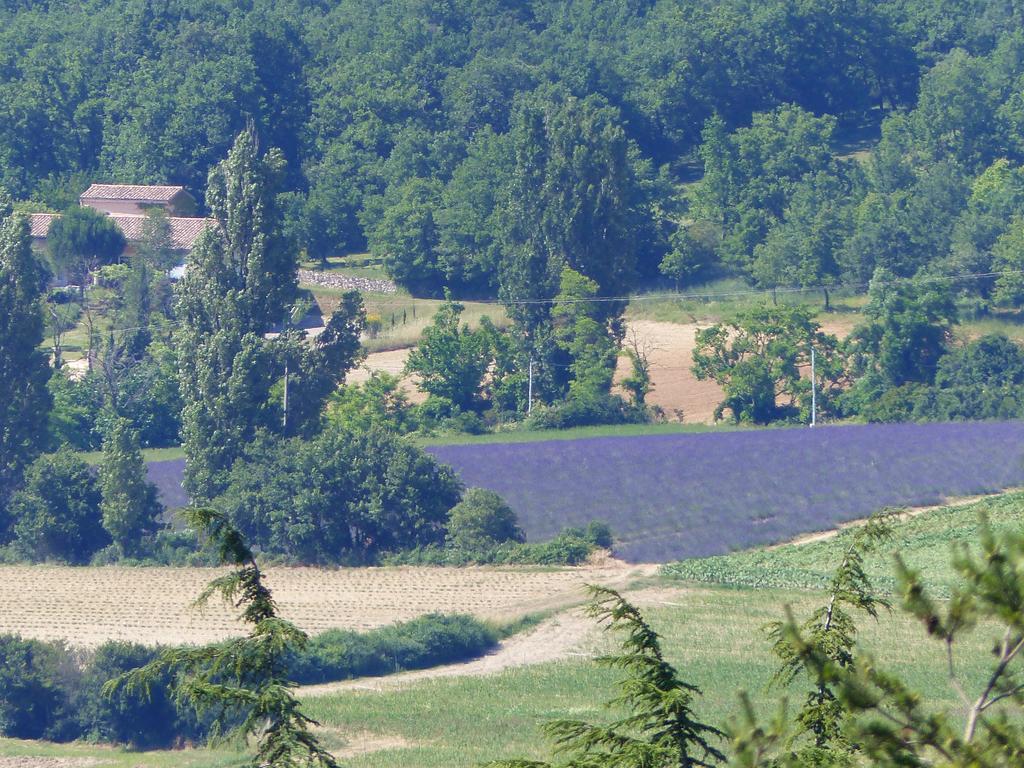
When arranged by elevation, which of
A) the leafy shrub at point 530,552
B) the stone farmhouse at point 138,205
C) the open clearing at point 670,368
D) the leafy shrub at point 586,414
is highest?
the stone farmhouse at point 138,205

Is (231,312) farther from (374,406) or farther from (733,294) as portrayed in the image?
(733,294)

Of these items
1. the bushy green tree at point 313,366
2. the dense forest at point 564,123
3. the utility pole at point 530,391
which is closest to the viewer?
the bushy green tree at point 313,366

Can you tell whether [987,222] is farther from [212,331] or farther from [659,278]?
[212,331]

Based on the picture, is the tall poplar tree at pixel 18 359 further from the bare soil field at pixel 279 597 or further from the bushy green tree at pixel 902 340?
the bushy green tree at pixel 902 340

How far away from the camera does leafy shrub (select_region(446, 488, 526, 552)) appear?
46.1 m

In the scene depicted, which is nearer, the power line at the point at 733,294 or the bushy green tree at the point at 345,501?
the bushy green tree at the point at 345,501

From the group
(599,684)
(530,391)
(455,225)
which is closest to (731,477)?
(530,391)

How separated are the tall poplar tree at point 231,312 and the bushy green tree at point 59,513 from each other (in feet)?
9.23

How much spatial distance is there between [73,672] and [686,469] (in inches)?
869

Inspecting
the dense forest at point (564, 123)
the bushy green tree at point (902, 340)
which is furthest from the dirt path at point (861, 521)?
the dense forest at point (564, 123)

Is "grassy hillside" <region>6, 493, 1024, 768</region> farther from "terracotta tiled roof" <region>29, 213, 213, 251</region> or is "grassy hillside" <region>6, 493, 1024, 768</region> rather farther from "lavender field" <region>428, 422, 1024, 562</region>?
"terracotta tiled roof" <region>29, 213, 213, 251</region>

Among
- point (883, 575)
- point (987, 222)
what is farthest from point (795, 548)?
point (987, 222)

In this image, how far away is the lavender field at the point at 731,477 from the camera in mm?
46469

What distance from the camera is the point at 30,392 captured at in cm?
5144
